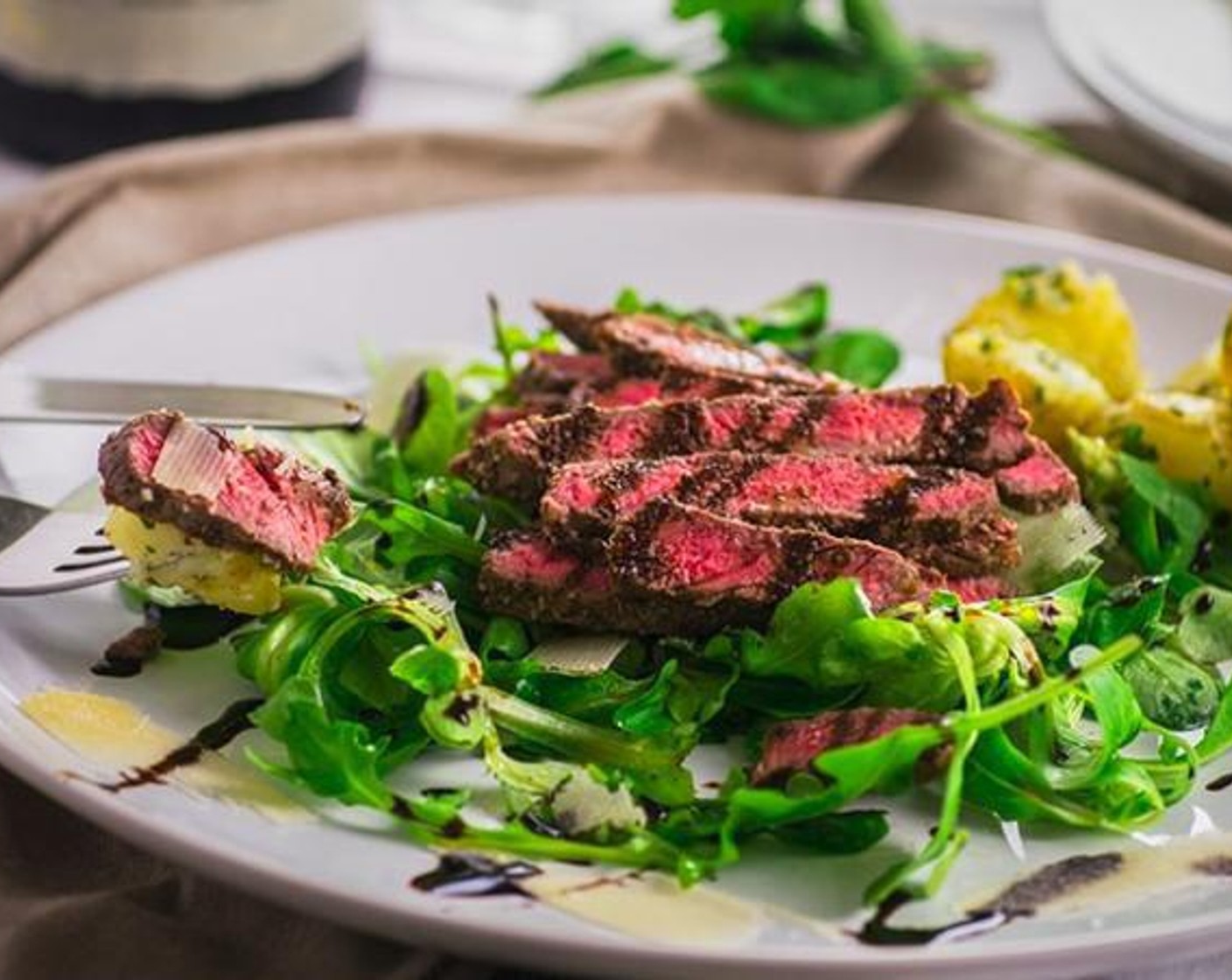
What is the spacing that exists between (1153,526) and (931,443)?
0.46 m

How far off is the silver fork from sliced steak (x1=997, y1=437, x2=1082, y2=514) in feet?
4.40

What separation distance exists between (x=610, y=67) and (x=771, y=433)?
9.18 feet

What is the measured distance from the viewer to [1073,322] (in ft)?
13.0

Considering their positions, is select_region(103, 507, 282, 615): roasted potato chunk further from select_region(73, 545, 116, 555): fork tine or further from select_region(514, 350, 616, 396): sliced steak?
select_region(514, 350, 616, 396): sliced steak

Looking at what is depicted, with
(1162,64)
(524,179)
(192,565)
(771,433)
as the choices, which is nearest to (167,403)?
(192,565)

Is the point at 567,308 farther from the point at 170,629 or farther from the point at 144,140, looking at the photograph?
Answer: the point at 144,140

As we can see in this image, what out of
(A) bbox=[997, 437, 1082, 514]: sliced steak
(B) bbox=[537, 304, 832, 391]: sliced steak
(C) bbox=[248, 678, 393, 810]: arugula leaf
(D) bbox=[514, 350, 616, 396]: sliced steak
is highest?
(B) bbox=[537, 304, 832, 391]: sliced steak

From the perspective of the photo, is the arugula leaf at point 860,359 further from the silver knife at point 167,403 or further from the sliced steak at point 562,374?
the silver knife at point 167,403

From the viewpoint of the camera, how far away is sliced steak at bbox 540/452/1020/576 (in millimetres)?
3174

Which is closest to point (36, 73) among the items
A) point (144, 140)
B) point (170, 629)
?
point (144, 140)

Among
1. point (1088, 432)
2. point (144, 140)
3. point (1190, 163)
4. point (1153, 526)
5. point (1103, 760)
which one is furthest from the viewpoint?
point (144, 140)

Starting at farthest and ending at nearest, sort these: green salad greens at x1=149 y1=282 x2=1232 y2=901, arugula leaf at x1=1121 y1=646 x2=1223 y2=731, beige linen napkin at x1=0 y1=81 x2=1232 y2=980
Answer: beige linen napkin at x1=0 y1=81 x2=1232 y2=980, arugula leaf at x1=1121 y1=646 x2=1223 y2=731, green salad greens at x1=149 y1=282 x2=1232 y2=901

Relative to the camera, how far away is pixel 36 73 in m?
5.55

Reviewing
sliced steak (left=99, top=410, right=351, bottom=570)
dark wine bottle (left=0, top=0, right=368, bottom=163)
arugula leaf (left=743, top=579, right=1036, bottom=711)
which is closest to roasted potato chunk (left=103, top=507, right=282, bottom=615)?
sliced steak (left=99, top=410, right=351, bottom=570)
